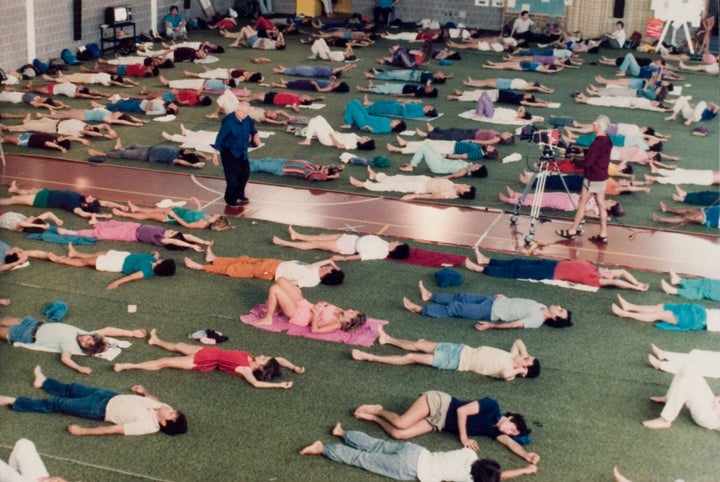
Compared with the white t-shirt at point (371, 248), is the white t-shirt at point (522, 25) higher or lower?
higher

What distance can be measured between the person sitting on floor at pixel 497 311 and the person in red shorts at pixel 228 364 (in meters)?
2.13

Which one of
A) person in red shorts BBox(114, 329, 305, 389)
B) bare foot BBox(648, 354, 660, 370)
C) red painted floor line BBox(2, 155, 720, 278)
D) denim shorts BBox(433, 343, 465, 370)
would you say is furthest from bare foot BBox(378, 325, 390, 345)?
red painted floor line BBox(2, 155, 720, 278)

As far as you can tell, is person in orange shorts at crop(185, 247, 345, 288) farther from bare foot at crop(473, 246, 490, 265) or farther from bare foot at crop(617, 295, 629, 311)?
bare foot at crop(617, 295, 629, 311)

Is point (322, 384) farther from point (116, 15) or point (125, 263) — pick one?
point (116, 15)

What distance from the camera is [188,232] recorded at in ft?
43.9

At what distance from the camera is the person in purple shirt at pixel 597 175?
13273 mm

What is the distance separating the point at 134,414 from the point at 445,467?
2.81 meters

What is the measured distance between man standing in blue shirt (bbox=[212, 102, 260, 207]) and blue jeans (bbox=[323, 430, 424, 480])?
269 inches

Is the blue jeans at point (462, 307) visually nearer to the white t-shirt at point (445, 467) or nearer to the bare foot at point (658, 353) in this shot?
the bare foot at point (658, 353)

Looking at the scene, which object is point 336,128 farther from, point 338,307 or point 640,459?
point 640,459

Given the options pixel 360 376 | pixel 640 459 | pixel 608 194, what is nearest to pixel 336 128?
pixel 608 194

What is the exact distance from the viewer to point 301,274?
11727 millimetres

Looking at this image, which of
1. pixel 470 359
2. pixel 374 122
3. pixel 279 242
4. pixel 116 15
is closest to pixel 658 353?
pixel 470 359

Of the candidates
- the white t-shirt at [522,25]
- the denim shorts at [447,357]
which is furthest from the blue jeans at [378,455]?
the white t-shirt at [522,25]
